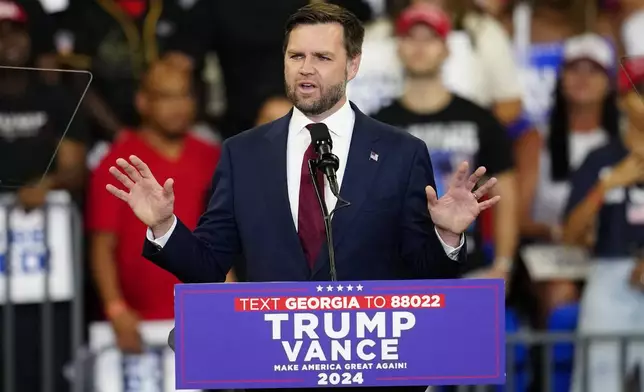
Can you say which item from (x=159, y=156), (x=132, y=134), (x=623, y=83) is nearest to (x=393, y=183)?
(x=159, y=156)

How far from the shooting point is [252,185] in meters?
3.22

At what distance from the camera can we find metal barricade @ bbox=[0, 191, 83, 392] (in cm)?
604

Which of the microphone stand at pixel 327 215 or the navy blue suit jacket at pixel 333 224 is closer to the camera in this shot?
the microphone stand at pixel 327 215

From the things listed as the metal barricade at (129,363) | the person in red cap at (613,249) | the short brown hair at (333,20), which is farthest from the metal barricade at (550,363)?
the short brown hair at (333,20)

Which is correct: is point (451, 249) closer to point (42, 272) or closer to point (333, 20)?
point (333, 20)

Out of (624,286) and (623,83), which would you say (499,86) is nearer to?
(623,83)

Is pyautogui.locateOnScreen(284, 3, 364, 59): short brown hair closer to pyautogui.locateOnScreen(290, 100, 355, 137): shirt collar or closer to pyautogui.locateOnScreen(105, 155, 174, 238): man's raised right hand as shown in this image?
pyautogui.locateOnScreen(290, 100, 355, 137): shirt collar

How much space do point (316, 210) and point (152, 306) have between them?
2750 millimetres

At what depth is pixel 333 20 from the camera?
3.17m

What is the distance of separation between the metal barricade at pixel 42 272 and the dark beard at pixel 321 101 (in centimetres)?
303

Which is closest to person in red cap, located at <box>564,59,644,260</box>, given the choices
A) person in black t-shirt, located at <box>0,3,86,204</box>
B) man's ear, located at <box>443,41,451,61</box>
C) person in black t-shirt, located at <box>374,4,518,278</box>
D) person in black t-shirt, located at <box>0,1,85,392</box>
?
person in black t-shirt, located at <box>374,4,518,278</box>

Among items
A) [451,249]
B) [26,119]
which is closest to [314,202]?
[451,249]

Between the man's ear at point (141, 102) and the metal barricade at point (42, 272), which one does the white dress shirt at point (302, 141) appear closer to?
the man's ear at point (141, 102)

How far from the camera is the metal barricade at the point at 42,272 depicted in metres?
6.04
